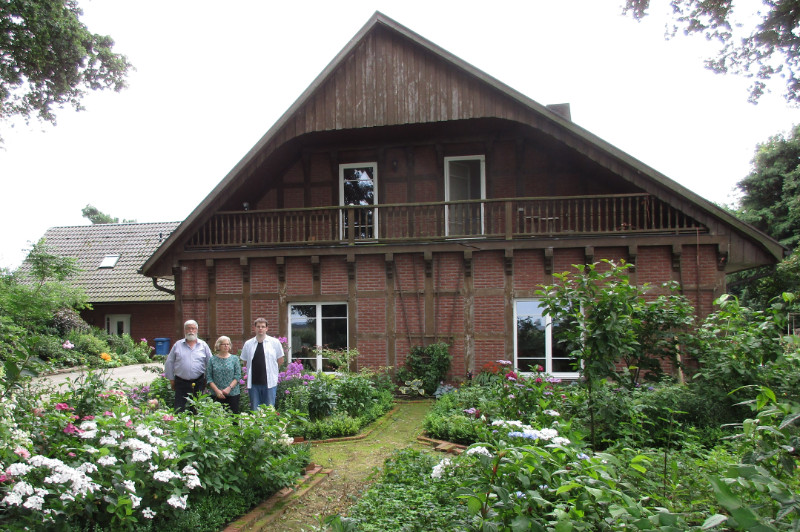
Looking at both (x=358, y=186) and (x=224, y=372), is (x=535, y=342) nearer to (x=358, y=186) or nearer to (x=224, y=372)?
(x=358, y=186)

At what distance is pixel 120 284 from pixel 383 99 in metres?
16.7

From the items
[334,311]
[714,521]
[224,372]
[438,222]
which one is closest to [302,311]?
[334,311]

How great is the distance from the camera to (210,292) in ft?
40.9

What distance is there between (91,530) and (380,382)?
773 cm

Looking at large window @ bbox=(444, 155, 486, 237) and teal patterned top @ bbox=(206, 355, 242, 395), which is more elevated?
large window @ bbox=(444, 155, 486, 237)

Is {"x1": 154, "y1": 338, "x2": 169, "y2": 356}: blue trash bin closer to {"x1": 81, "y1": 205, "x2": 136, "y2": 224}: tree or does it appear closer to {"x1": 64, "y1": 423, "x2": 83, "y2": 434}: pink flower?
{"x1": 64, "y1": 423, "x2": 83, "y2": 434}: pink flower

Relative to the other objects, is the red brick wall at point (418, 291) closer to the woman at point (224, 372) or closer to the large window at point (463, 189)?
the large window at point (463, 189)

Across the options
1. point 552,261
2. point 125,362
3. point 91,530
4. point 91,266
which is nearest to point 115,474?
point 91,530

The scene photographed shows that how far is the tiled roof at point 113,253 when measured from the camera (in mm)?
22391

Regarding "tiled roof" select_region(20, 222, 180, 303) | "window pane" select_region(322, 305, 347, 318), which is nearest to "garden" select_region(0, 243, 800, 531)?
"window pane" select_region(322, 305, 347, 318)

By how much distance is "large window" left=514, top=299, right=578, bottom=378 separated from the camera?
11.2 meters

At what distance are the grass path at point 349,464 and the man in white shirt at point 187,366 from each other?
1859 mm

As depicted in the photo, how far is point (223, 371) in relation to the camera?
696 centimetres

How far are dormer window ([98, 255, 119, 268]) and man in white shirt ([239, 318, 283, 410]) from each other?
19835 millimetres
